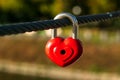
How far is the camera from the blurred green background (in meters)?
20.2

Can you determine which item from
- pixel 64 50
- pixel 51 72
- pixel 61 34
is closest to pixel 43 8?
pixel 61 34

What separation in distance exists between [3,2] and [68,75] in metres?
7.91

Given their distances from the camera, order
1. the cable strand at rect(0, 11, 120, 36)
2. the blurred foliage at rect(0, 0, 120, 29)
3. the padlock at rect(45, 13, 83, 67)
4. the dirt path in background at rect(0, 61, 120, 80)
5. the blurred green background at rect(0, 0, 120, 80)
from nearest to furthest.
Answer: the cable strand at rect(0, 11, 120, 36)
the padlock at rect(45, 13, 83, 67)
the dirt path in background at rect(0, 61, 120, 80)
the blurred green background at rect(0, 0, 120, 80)
the blurred foliage at rect(0, 0, 120, 29)

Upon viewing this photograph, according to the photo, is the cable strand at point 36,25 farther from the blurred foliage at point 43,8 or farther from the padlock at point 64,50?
the blurred foliage at point 43,8

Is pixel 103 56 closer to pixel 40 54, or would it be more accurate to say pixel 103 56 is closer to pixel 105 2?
pixel 40 54

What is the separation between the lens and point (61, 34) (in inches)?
908

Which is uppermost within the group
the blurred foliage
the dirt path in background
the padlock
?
the blurred foliage

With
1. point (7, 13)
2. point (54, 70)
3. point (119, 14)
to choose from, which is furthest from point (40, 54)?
point (119, 14)

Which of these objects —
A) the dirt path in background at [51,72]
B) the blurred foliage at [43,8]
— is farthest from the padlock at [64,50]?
the blurred foliage at [43,8]

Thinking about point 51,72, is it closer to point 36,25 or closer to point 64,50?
point 64,50

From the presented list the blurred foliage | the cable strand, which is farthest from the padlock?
the blurred foliage

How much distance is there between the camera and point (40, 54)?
21875mm

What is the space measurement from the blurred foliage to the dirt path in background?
3789 millimetres

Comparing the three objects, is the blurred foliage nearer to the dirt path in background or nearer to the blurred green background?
the blurred green background
